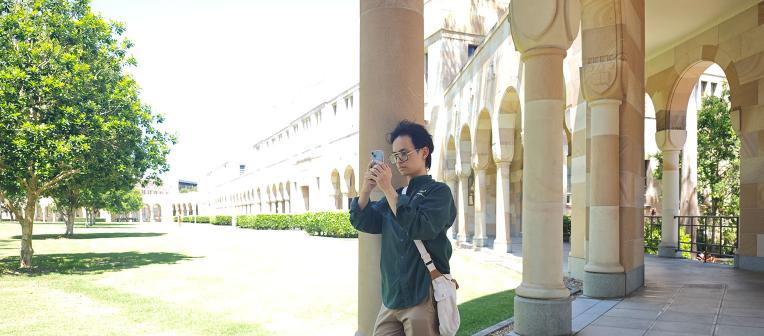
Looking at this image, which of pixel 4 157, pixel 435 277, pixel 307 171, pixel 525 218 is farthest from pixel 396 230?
pixel 307 171

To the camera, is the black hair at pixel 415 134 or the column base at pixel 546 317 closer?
the black hair at pixel 415 134

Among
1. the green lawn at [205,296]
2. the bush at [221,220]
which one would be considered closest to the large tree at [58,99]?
the green lawn at [205,296]

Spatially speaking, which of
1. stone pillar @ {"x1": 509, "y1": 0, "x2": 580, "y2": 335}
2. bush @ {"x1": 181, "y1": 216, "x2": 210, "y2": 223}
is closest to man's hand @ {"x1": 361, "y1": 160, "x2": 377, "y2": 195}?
stone pillar @ {"x1": 509, "y1": 0, "x2": 580, "y2": 335}

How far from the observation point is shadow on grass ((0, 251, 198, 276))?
13311 millimetres

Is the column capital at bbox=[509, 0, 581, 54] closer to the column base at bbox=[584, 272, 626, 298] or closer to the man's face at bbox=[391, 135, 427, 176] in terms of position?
the man's face at bbox=[391, 135, 427, 176]

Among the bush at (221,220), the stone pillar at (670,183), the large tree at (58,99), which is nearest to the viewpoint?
the large tree at (58,99)

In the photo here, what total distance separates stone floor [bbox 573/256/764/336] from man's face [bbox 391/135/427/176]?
10.7ft

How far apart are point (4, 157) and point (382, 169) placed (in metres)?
12.6

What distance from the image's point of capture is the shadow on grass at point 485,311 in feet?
20.8

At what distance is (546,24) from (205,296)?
24.4 feet

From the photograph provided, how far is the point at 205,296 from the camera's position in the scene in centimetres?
934

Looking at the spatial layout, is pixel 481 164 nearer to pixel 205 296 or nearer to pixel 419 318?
pixel 205 296

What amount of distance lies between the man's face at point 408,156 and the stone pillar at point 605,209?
500 cm

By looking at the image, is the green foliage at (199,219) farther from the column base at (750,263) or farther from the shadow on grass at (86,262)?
the column base at (750,263)
